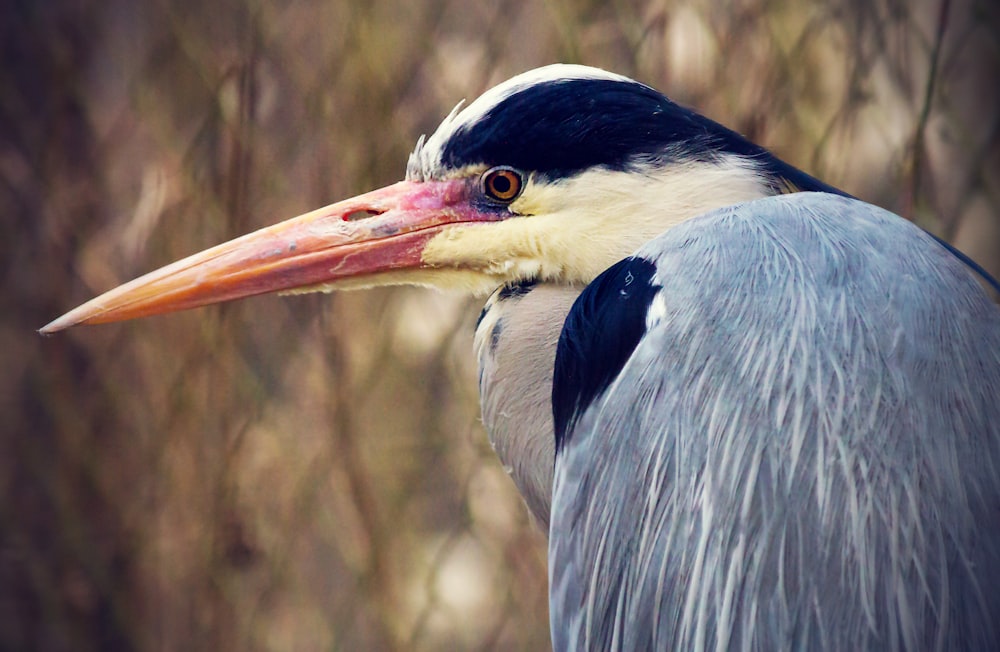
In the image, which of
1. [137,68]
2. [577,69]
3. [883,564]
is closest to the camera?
[883,564]

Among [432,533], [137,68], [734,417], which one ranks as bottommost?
[432,533]

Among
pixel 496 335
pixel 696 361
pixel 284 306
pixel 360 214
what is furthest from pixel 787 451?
pixel 284 306

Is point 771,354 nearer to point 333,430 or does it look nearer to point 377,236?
point 377,236

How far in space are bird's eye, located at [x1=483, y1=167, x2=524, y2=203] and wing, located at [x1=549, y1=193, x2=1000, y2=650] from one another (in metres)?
0.16

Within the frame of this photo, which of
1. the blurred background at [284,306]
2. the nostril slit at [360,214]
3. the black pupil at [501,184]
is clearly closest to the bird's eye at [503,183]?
the black pupil at [501,184]

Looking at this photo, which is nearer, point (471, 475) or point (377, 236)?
point (377, 236)

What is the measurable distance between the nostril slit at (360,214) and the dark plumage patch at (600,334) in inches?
8.8

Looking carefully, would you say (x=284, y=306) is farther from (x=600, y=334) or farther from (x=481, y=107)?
(x=600, y=334)

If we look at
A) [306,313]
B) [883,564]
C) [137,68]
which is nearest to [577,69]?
[883,564]

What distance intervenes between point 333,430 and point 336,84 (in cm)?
45

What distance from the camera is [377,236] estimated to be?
0.77 m

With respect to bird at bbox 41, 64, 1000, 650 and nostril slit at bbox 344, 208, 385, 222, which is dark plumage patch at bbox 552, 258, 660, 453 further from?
nostril slit at bbox 344, 208, 385, 222

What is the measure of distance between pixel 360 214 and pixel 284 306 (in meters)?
0.43

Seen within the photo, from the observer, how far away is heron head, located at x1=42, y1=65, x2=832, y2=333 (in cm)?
71
